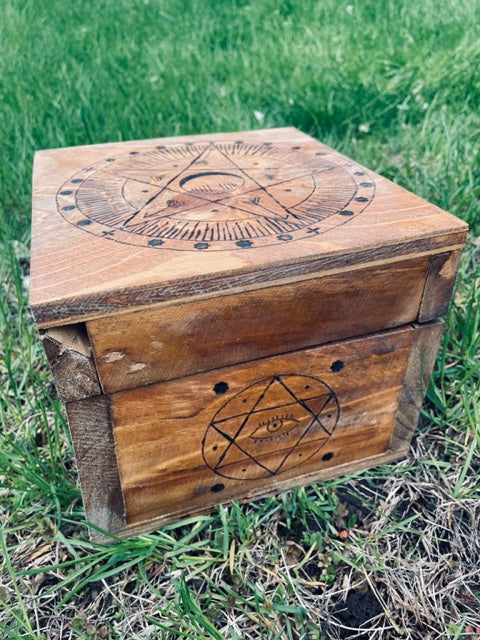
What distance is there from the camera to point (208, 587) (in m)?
1.05

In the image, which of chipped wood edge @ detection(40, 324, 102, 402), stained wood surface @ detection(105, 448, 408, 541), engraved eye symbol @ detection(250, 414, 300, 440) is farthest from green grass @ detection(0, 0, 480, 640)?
chipped wood edge @ detection(40, 324, 102, 402)

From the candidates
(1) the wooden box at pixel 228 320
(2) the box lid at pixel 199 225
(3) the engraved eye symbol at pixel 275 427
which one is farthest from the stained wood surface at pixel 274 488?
(2) the box lid at pixel 199 225

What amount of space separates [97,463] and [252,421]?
0.29 meters

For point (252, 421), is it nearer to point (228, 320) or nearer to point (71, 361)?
point (228, 320)

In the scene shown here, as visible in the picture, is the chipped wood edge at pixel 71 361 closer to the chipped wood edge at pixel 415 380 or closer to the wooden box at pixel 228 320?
the wooden box at pixel 228 320

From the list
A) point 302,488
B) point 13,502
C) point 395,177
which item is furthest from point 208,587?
point 395,177

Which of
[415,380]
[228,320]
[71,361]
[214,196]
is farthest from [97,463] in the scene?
[415,380]

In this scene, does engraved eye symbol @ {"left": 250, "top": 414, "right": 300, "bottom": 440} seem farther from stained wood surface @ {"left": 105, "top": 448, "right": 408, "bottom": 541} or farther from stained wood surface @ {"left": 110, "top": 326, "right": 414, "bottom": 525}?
stained wood surface @ {"left": 105, "top": 448, "right": 408, "bottom": 541}

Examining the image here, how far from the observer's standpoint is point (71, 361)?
0.87 metres

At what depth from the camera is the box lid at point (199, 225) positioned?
0.85 metres

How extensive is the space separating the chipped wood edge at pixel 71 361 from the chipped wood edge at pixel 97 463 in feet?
0.09

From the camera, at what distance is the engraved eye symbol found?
43.4 inches

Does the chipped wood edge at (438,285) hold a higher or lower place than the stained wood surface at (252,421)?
higher

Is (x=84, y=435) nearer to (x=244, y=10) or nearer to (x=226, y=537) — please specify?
(x=226, y=537)
